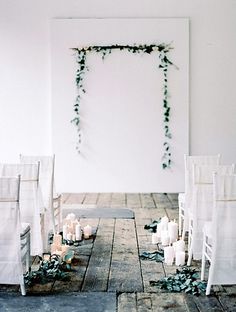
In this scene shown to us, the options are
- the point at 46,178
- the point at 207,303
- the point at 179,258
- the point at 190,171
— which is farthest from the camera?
the point at 46,178

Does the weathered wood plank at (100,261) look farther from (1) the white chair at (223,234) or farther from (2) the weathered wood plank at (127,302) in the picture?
(1) the white chair at (223,234)

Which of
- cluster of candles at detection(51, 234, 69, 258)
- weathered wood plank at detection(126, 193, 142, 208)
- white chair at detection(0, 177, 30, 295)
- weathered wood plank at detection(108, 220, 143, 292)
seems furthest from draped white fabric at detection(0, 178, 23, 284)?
weathered wood plank at detection(126, 193, 142, 208)

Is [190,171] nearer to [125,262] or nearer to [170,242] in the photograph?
[170,242]

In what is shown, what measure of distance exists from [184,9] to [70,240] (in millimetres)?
5065

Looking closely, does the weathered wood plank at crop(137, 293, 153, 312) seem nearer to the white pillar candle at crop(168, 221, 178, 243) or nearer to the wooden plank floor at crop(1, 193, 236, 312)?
the wooden plank floor at crop(1, 193, 236, 312)

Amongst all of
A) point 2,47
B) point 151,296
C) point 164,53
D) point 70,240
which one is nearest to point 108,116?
point 164,53

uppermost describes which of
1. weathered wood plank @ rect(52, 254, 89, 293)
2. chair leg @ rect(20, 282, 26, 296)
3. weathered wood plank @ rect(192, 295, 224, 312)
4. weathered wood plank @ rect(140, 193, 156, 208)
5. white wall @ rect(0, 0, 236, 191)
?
white wall @ rect(0, 0, 236, 191)

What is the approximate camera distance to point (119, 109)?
877cm

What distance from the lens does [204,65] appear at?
28.7 feet

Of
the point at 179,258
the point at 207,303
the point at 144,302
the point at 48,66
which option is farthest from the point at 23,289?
the point at 48,66

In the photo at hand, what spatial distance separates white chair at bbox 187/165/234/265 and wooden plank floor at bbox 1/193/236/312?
0.19 meters

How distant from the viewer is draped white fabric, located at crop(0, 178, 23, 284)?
12.0 ft

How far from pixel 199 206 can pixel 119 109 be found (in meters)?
4.44

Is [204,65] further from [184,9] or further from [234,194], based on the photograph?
[234,194]
